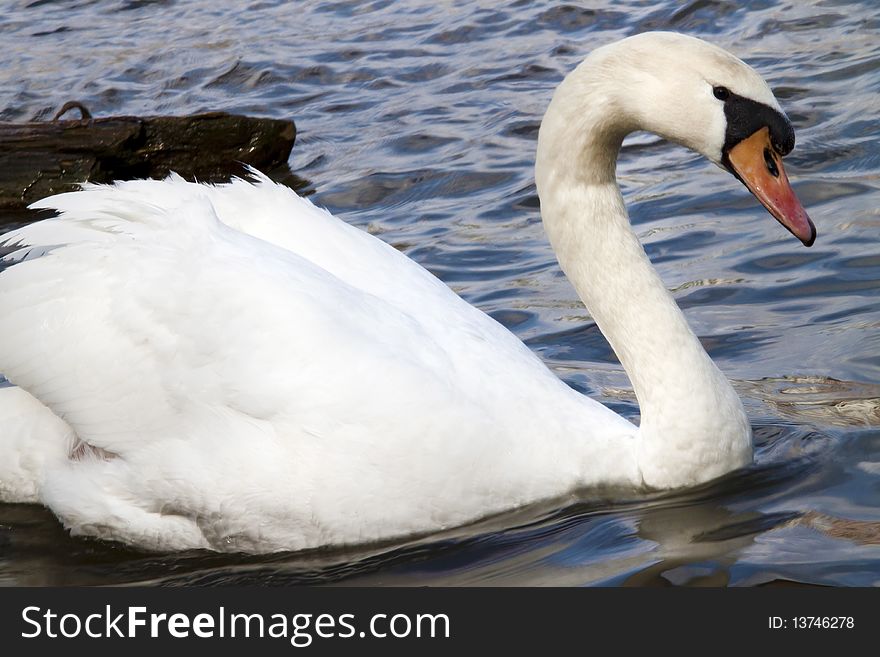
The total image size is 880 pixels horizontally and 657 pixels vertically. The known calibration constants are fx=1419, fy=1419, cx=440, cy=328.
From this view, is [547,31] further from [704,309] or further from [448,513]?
[448,513]

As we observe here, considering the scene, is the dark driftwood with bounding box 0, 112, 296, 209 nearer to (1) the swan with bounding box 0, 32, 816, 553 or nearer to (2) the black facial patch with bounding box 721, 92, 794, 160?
(1) the swan with bounding box 0, 32, 816, 553

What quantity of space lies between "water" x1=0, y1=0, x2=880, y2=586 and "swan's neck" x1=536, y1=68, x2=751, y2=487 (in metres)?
0.12

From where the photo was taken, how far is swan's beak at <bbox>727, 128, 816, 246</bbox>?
4535 mm

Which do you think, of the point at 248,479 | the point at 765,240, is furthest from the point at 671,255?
the point at 248,479

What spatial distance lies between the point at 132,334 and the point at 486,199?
3.85 meters

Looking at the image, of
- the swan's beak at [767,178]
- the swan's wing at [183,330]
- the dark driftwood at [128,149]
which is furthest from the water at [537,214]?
the swan's beak at [767,178]

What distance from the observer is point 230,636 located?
13.1 feet

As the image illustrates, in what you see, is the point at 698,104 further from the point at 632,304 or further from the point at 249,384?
the point at 249,384

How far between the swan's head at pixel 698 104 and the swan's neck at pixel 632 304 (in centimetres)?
4

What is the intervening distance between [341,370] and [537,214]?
364cm

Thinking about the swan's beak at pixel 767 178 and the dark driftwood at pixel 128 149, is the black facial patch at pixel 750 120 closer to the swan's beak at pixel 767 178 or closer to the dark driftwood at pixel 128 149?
the swan's beak at pixel 767 178

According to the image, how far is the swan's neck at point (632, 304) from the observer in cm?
469

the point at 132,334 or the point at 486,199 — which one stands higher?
the point at 132,334

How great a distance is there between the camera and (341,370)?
447 cm
